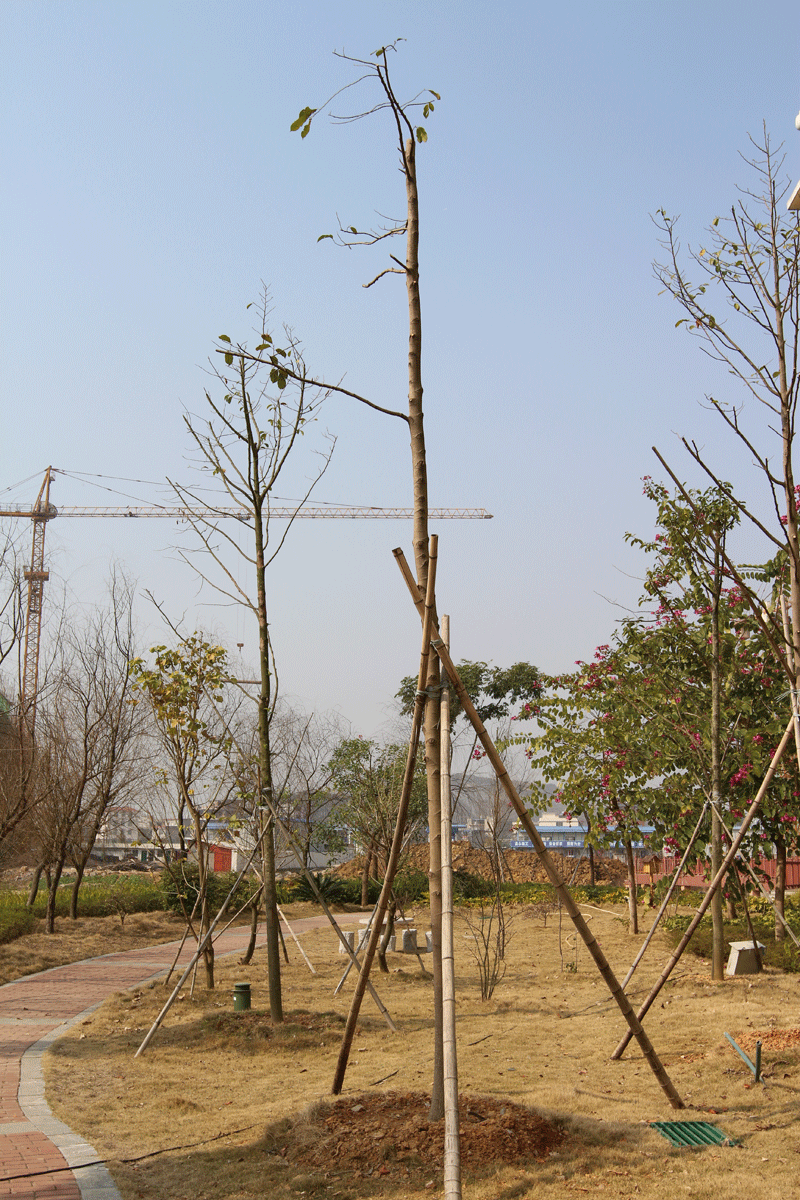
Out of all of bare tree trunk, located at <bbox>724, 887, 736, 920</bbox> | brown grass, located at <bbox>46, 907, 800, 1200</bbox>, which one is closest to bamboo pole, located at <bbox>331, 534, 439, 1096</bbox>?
brown grass, located at <bbox>46, 907, 800, 1200</bbox>

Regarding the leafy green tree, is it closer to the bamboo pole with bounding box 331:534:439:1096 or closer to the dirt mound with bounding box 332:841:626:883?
the bamboo pole with bounding box 331:534:439:1096

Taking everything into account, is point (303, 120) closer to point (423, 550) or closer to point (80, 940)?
point (423, 550)

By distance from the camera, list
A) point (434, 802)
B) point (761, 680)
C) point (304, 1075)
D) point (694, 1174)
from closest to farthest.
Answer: point (694, 1174), point (434, 802), point (304, 1075), point (761, 680)

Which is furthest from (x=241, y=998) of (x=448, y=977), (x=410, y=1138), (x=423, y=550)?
(x=423, y=550)

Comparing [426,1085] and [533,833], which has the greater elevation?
[533,833]

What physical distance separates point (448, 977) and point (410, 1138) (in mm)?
1058

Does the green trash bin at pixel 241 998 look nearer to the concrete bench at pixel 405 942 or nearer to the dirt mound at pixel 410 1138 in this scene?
the concrete bench at pixel 405 942

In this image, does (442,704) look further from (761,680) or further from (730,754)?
(761,680)

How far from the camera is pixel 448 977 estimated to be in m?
4.03

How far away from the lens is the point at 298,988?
10539 millimetres

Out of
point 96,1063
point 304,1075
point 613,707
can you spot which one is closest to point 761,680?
point 613,707

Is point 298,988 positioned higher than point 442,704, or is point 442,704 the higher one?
point 442,704

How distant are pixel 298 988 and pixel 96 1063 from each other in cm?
357

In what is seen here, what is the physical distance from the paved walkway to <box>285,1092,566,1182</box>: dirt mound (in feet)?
3.33
